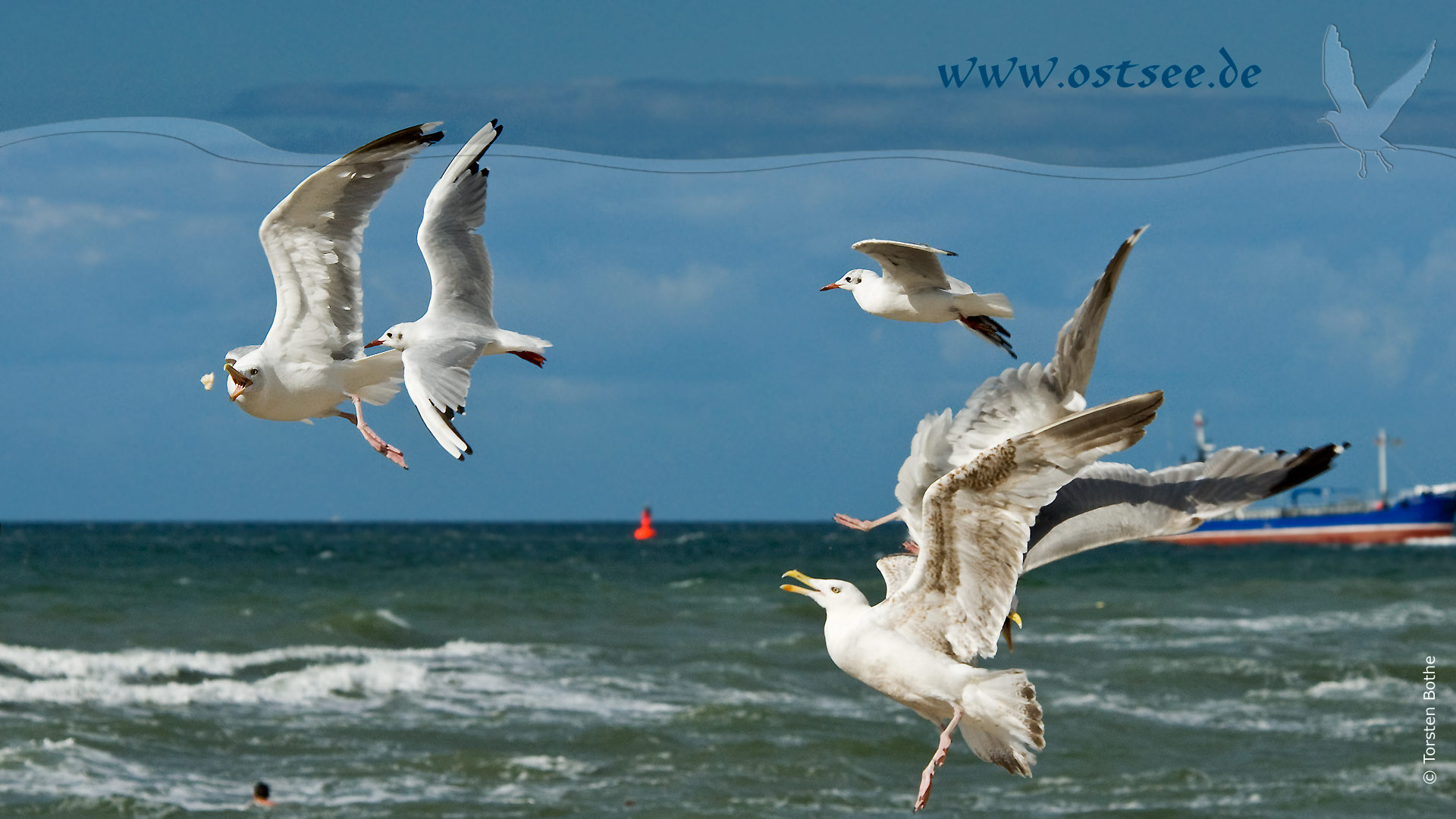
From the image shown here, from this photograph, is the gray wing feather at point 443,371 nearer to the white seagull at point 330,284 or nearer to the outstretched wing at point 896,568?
the white seagull at point 330,284

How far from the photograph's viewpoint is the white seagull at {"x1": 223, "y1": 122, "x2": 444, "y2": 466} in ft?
16.7

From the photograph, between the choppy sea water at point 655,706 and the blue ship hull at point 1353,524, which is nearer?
the choppy sea water at point 655,706

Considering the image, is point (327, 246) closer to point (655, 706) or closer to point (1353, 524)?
point (655, 706)

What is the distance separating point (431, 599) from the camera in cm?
3644

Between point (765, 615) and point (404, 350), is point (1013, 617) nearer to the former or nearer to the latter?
point (404, 350)

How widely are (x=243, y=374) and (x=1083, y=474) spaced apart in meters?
2.80

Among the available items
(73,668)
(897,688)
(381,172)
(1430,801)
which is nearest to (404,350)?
(381,172)

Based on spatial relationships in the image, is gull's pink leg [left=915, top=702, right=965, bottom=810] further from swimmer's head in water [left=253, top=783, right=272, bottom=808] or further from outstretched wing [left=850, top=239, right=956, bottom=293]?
swimmer's head in water [left=253, top=783, right=272, bottom=808]

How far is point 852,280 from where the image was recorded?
6.83 meters

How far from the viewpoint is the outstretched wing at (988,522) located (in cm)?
437

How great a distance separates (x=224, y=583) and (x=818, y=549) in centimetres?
4139

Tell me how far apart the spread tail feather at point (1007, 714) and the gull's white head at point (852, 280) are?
2162 millimetres
